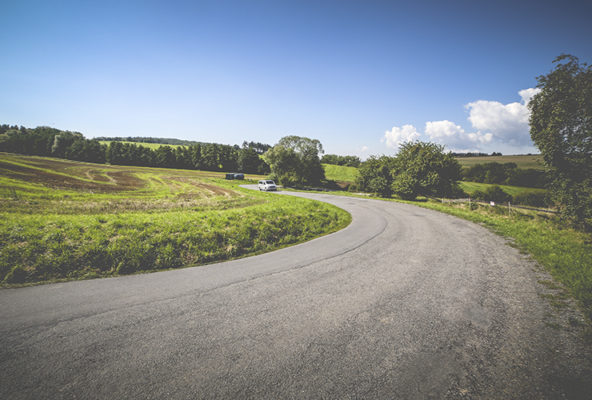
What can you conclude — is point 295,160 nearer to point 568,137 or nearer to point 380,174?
point 380,174

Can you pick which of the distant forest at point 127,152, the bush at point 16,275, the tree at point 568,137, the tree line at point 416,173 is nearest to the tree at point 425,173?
the tree line at point 416,173

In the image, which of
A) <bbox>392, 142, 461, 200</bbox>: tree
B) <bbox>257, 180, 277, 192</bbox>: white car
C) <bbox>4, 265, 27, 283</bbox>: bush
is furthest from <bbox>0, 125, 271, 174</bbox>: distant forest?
<bbox>4, 265, 27, 283</bbox>: bush

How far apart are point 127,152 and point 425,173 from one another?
9870 centimetres

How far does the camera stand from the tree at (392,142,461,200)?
101 feet

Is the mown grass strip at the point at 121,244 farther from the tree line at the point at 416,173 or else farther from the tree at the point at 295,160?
the tree at the point at 295,160

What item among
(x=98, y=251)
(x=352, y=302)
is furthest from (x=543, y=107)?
(x=98, y=251)

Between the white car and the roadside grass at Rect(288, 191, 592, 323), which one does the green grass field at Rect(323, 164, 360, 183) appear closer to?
the white car

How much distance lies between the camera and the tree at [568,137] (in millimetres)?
13438

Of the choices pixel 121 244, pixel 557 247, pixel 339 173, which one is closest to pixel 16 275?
pixel 121 244

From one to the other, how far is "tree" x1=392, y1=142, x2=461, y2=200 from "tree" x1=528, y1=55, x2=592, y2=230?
1544 cm

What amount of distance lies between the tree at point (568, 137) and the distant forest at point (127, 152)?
79.9 metres

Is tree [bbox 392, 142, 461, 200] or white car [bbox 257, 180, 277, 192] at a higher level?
tree [bbox 392, 142, 461, 200]

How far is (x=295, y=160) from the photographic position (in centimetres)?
4841

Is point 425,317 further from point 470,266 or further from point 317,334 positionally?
point 470,266
